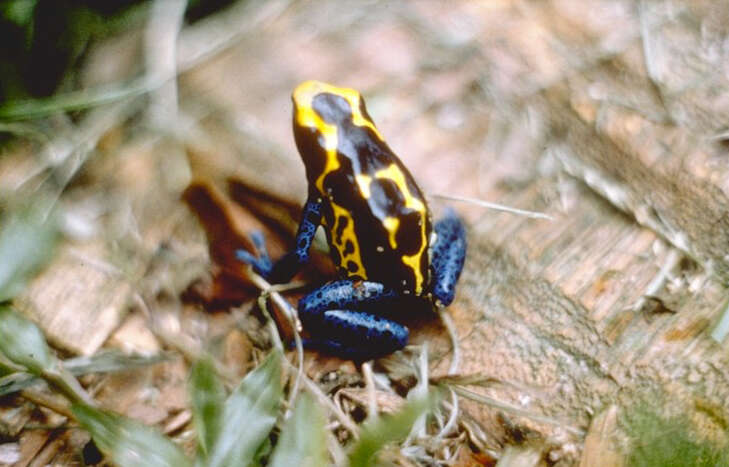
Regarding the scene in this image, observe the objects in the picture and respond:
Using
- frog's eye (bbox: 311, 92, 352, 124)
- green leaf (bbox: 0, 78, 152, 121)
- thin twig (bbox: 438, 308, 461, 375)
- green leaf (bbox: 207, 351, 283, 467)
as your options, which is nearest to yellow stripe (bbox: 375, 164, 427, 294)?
thin twig (bbox: 438, 308, 461, 375)

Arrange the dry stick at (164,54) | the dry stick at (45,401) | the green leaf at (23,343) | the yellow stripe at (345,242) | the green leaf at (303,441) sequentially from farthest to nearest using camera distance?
the dry stick at (164,54) < the yellow stripe at (345,242) < the dry stick at (45,401) < the green leaf at (23,343) < the green leaf at (303,441)

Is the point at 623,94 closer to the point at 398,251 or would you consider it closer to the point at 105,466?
the point at 398,251

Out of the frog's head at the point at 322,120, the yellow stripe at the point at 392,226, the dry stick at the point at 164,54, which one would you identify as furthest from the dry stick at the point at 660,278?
the dry stick at the point at 164,54

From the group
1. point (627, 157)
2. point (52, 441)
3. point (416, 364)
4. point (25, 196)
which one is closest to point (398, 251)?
point (416, 364)

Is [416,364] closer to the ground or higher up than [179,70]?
closer to the ground

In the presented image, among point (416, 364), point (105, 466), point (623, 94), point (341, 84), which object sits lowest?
point (416, 364)

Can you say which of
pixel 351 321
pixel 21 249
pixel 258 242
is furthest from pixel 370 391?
pixel 21 249

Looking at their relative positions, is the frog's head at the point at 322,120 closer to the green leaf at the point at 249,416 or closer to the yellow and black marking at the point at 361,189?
the yellow and black marking at the point at 361,189

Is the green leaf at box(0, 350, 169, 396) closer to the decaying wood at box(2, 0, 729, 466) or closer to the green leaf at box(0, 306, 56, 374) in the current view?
the decaying wood at box(2, 0, 729, 466)
